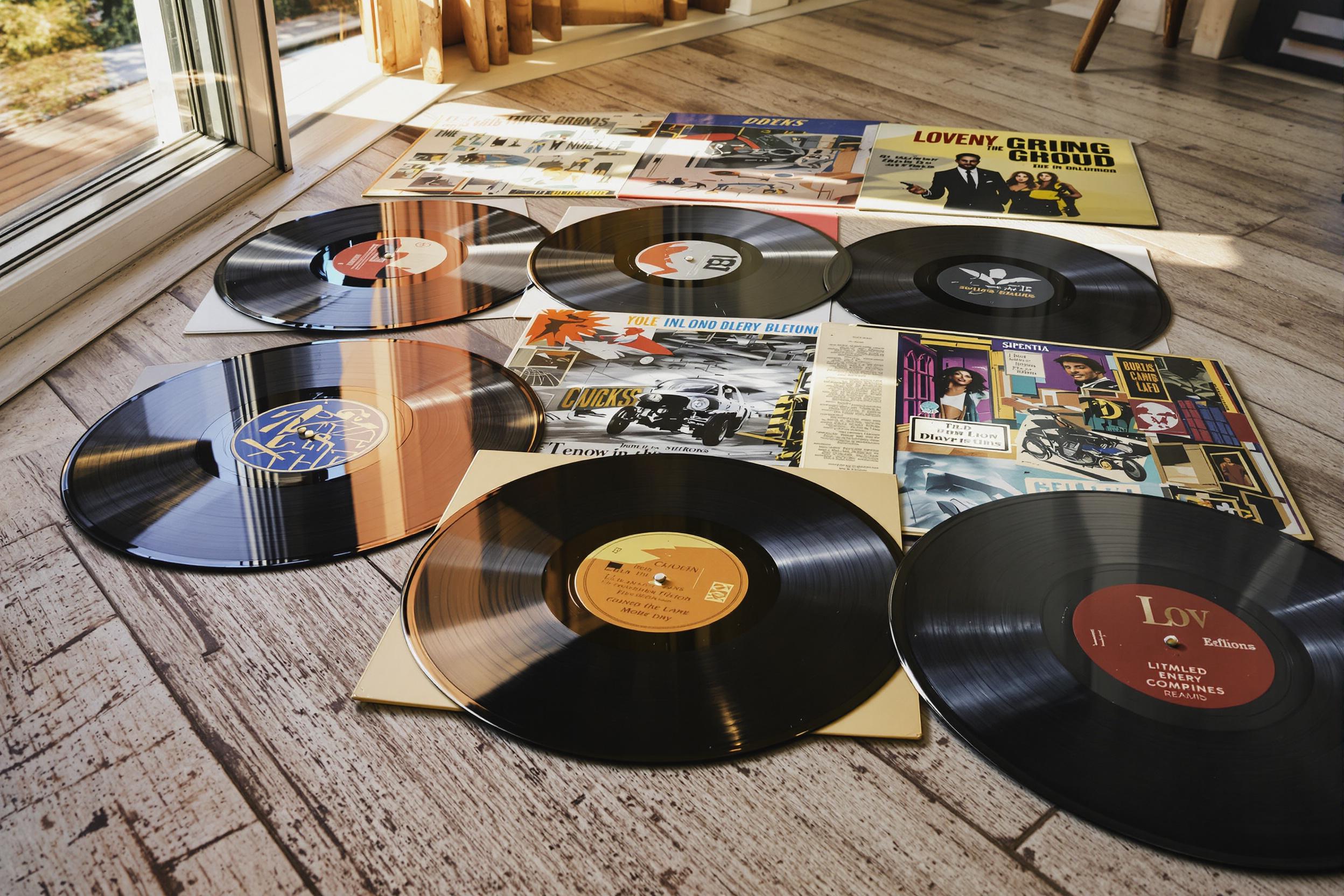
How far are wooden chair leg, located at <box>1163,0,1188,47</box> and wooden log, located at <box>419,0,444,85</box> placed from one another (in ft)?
6.72

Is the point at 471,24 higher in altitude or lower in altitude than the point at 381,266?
higher

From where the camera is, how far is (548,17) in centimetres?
286

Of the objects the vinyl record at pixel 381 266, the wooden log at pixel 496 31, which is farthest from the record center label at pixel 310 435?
the wooden log at pixel 496 31

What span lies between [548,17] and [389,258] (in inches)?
60.0

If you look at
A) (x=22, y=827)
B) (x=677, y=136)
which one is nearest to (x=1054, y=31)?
(x=677, y=136)

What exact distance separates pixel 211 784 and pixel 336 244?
41.7 inches

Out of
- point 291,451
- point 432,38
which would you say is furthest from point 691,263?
point 432,38

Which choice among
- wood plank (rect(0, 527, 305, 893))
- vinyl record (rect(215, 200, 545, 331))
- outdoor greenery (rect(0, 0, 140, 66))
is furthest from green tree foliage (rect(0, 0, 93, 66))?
wood plank (rect(0, 527, 305, 893))

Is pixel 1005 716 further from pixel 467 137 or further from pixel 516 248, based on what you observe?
pixel 467 137

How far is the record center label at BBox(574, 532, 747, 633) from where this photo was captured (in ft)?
2.97

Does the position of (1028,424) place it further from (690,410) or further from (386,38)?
(386,38)

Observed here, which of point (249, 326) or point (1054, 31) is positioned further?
point (1054, 31)

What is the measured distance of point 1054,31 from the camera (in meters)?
3.12

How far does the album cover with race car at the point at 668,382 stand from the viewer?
3.99 ft
